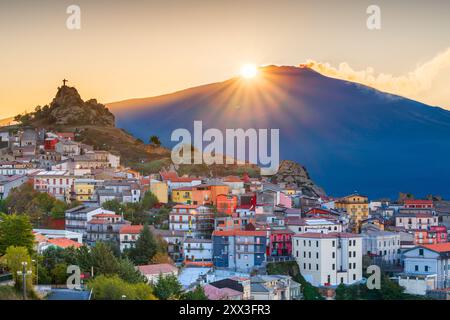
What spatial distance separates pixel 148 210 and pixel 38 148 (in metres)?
7.91

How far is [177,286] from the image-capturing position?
17.3 meters

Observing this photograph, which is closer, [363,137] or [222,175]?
[222,175]

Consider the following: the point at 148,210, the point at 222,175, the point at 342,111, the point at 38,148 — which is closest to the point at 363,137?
the point at 342,111

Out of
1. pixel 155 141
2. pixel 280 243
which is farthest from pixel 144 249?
pixel 155 141

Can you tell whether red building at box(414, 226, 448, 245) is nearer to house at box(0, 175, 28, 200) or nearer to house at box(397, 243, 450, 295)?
house at box(397, 243, 450, 295)

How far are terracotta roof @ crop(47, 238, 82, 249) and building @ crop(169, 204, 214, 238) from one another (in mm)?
2435

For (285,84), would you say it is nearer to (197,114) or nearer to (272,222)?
(197,114)

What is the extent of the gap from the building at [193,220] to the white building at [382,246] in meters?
3.18

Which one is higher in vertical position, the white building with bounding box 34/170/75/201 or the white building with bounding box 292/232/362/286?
the white building with bounding box 34/170/75/201

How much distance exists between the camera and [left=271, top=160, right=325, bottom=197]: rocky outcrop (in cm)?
2994

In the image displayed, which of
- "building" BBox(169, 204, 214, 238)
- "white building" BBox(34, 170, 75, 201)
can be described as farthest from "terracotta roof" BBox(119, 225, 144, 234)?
"white building" BBox(34, 170, 75, 201)

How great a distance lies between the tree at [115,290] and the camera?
15156 millimetres

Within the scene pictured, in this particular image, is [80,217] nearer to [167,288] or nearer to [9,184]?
[9,184]

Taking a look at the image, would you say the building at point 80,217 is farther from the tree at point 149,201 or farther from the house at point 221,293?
the house at point 221,293
